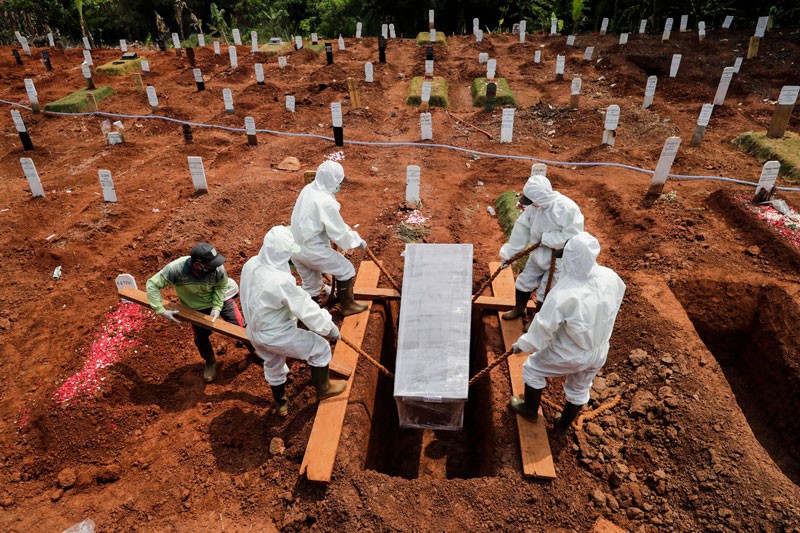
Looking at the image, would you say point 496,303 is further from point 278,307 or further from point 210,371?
point 210,371

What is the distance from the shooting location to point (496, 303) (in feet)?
17.1

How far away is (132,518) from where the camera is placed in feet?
11.8

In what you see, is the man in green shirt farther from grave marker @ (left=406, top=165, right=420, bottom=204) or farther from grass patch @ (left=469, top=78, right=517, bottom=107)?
grass patch @ (left=469, top=78, right=517, bottom=107)

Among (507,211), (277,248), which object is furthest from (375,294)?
(507,211)

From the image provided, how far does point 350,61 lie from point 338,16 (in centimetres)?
777

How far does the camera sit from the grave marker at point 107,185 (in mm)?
7520

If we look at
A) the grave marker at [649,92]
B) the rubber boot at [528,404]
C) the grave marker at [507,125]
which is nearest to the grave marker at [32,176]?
the rubber boot at [528,404]

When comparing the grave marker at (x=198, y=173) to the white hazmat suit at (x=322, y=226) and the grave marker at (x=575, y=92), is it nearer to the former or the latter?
the white hazmat suit at (x=322, y=226)

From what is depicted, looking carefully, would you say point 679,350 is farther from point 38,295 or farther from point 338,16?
point 338,16

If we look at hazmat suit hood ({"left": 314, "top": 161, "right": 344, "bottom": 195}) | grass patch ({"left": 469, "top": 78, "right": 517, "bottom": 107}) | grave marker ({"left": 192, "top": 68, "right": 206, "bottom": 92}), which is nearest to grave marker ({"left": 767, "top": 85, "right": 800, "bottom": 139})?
grass patch ({"left": 469, "top": 78, "right": 517, "bottom": 107})

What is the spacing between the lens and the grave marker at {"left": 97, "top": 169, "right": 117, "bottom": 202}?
752 cm

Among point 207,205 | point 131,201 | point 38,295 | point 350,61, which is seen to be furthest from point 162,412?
point 350,61

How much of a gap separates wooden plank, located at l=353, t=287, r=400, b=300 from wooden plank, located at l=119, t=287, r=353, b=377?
1.12m

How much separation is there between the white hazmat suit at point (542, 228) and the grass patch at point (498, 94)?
27.8 feet
